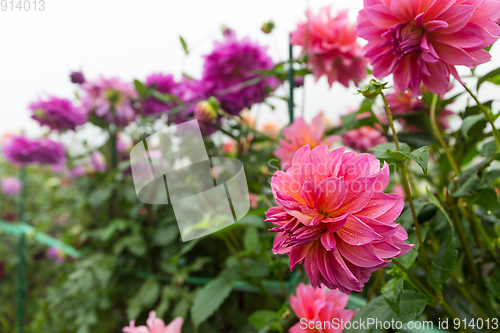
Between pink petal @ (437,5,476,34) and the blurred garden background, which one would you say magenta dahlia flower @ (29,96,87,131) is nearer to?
the blurred garden background

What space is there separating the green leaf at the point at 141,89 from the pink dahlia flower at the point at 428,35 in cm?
50

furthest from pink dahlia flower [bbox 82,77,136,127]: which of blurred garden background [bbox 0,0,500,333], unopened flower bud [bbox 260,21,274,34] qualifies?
unopened flower bud [bbox 260,21,274,34]

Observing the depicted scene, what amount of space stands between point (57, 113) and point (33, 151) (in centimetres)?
24

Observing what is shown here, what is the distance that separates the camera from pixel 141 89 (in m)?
0.64

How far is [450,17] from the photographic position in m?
0.21

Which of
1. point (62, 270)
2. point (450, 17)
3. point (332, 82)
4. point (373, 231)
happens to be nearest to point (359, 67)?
point (332, 82)

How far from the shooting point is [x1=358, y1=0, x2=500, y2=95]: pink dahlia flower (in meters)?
0.21

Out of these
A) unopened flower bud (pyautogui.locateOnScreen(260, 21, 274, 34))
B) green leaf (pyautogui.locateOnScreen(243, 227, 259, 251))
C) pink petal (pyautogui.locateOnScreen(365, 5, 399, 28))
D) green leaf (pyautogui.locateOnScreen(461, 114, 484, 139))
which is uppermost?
unopened flower bud (pyautogui.locateOnScreen(260, 21, 274, 34))

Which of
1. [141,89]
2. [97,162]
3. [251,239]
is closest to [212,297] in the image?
[251,239]

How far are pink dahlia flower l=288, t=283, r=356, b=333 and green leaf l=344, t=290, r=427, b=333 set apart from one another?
13mm

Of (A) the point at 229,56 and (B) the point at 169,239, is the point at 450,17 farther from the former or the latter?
(B) the point at 169,239

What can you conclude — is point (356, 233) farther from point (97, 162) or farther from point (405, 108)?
point (97, 162)

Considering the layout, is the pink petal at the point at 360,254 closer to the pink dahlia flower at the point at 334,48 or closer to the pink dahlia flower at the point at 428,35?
the pink dahlia flower at the point at 428,35

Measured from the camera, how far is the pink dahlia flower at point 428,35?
21cm
